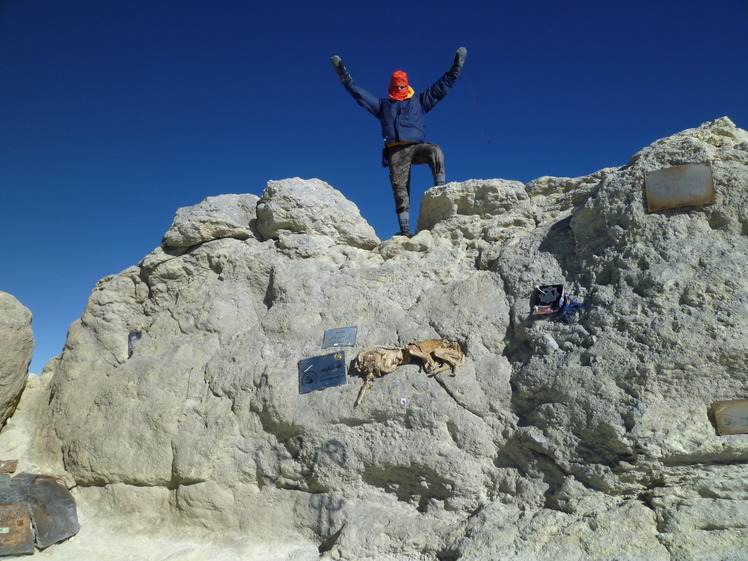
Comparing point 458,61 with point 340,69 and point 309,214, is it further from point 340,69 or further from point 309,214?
point 309,214

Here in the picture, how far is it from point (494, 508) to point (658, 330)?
5.35ft

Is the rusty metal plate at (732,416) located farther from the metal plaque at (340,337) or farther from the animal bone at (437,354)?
the metal plaque at (340,337)

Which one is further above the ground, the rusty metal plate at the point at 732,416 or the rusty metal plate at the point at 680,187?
the rusty metal plate at the point at 680,187

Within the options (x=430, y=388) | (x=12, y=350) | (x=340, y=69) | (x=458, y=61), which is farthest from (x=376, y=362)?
(x=12, y=350)

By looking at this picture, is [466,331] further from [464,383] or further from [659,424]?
[659,424]

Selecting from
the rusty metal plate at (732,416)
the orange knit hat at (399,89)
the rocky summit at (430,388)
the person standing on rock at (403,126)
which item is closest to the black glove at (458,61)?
the person standing on rock at (403,126)

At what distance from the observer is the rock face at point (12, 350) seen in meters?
5.67

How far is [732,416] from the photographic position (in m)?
3.37

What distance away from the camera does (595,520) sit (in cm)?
343

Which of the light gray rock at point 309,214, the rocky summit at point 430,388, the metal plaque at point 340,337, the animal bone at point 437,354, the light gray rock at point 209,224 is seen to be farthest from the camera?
the light gray rock at point 209,224

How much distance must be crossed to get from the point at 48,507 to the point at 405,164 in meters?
4.84

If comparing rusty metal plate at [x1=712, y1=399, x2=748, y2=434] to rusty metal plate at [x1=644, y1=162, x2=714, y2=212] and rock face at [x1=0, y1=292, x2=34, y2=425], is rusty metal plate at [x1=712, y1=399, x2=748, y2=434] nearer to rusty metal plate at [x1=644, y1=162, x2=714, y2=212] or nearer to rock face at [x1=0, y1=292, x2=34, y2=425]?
rusty metal plate at [x1=644, y1=162, x2=714, y2=212]

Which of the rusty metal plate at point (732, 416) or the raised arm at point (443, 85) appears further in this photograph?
the raised arm at point (443, 85)

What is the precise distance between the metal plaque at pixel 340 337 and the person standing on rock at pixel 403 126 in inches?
67.0
